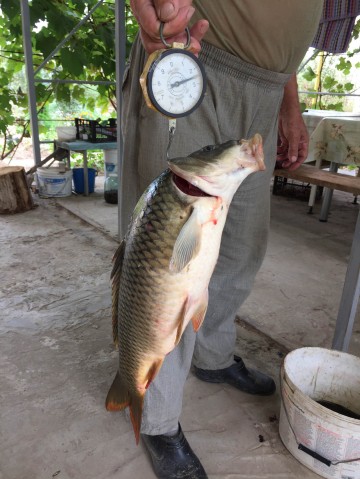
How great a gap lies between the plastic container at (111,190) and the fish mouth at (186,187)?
3840mm

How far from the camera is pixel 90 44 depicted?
5.20m

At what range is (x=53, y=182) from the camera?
4707mm

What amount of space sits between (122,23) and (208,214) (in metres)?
2.61

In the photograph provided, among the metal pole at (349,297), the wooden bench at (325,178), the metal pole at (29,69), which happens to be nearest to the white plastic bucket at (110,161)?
the metal pole at (29,69)

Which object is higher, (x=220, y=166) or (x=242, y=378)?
(x=220, y=166)

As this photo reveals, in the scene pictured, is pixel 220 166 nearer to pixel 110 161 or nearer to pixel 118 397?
pixel 118 397

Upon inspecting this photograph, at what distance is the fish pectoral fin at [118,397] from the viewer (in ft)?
3.93

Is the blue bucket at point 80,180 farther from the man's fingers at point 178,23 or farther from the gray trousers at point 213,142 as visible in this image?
the man's fingers at point 178,23

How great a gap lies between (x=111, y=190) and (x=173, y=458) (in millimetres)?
3532

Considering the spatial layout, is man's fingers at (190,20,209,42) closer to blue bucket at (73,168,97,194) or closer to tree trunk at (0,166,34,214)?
tree trunk at (0,166,34,214)

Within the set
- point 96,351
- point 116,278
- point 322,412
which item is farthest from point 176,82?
point 96,351

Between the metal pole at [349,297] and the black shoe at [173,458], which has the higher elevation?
the metal pole at [349,297]

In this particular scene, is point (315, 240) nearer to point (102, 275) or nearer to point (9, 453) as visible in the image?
point (102, 275)

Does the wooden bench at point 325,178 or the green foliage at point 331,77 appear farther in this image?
the green foliage at point 331,77
